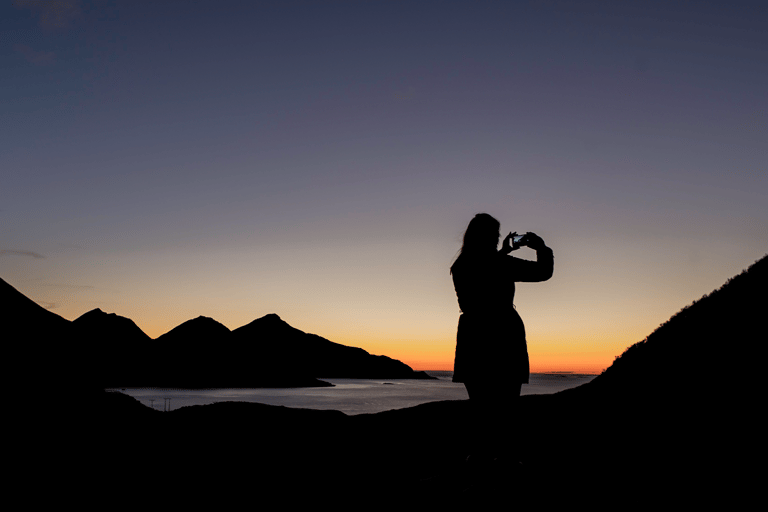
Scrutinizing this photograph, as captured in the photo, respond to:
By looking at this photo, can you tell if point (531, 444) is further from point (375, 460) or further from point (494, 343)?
point (494, 343)

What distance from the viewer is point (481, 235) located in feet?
10.6

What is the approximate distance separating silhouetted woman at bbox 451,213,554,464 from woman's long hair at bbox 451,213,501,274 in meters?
0.01

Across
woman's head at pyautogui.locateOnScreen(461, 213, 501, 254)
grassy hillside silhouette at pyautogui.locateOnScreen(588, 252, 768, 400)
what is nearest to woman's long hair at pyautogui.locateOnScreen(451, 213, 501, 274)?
woman's head at pyautogui.locateOnScreen(461, 213, 501, 254)

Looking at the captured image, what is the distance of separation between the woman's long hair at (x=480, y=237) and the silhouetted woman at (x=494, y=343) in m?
0.01

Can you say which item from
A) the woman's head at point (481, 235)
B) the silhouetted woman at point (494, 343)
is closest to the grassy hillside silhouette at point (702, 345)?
the silhouetted woman at point (494, 343)

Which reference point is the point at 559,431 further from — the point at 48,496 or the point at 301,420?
the point at 48,496

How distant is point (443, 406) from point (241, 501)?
5388 millimetres

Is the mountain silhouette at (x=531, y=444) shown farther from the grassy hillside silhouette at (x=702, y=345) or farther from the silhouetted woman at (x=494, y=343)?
the silhouetted woman at (x=494, y=343)

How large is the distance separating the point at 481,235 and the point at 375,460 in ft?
10.3

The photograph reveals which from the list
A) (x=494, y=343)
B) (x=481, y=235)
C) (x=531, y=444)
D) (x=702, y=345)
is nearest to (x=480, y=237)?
(x=481, y=235)

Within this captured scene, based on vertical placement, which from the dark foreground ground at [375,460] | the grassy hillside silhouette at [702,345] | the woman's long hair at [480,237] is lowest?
the dark foreground ground at [375,460]

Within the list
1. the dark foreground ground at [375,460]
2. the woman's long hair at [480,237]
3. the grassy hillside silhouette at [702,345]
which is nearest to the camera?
the dark foreground ground at [375,460]

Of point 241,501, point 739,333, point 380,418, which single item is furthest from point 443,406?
point 241,501

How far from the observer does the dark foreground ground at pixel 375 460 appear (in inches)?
114
